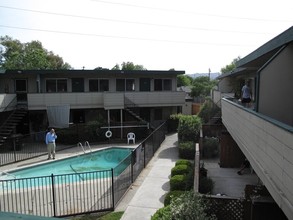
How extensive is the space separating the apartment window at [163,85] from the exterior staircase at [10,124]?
11.8m

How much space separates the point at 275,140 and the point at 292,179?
107cm

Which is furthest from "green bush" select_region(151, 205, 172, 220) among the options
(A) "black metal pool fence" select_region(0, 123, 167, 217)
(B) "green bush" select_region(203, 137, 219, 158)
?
(B) "green bush" select_region(203, 137, 219, 158)

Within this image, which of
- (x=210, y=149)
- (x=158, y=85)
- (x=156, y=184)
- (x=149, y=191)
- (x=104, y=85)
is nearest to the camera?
(x=149, y=191)

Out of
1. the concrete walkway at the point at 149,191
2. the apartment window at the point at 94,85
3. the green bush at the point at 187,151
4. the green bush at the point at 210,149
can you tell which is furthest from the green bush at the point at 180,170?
the apartment window at the point at 94,85

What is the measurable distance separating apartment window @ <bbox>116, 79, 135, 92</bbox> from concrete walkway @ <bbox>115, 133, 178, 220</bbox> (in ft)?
34.3

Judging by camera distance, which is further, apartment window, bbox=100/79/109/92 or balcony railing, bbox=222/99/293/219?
apartment window, bbox=100/79/109/92

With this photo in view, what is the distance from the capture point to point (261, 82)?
6910 millimetres

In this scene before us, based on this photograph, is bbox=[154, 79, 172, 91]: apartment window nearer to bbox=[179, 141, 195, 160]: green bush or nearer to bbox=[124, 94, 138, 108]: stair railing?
bbox=[124, 94, 138, 108]: stair railing

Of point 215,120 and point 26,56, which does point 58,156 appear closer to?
point 215,120

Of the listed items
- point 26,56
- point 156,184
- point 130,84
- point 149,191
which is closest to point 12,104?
point 130,84

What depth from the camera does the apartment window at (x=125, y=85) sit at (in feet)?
86.5

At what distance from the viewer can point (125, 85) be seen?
26.5 meters

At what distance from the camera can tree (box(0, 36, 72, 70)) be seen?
4466 cm

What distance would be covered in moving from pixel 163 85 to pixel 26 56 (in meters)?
28.0
